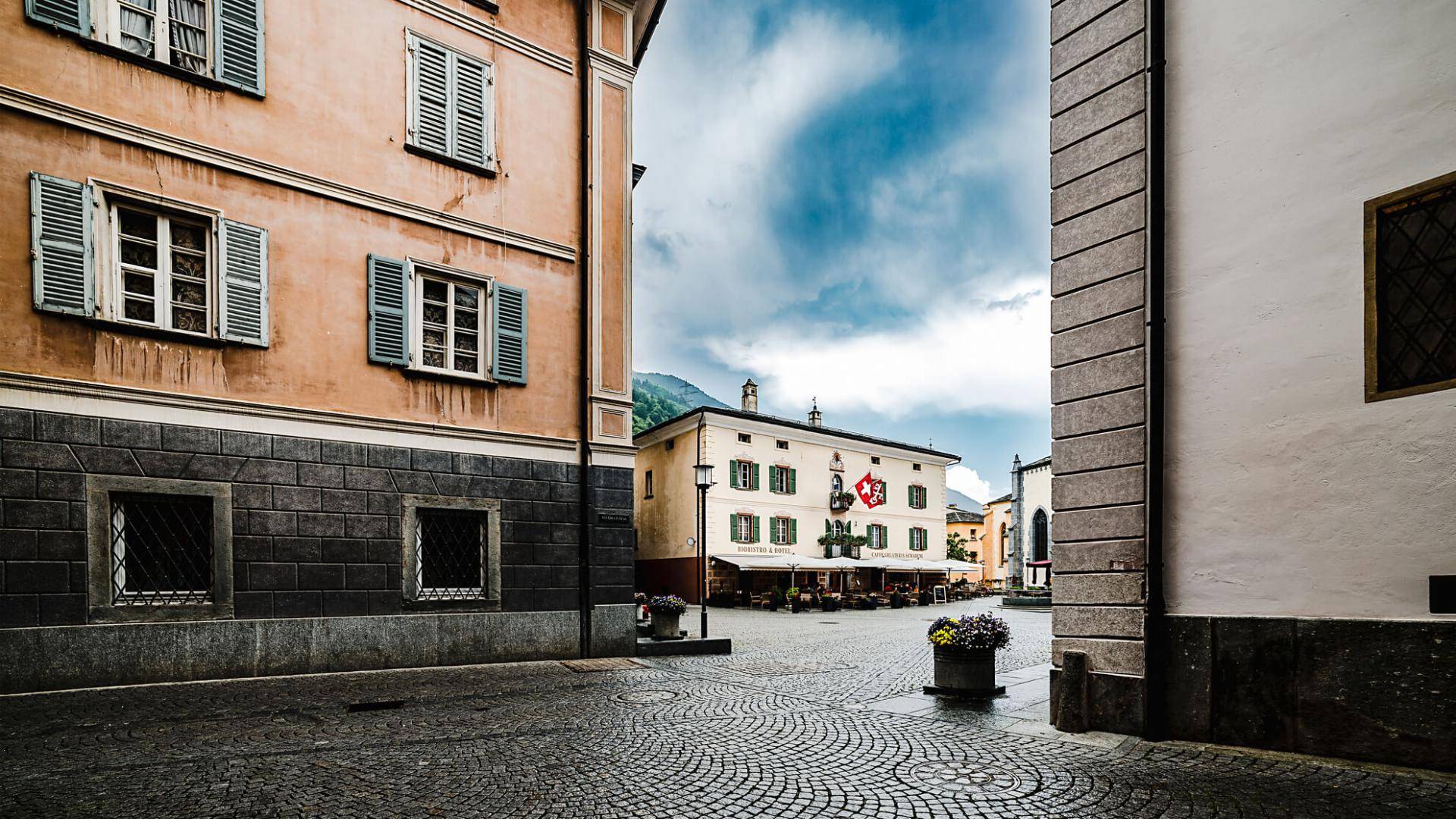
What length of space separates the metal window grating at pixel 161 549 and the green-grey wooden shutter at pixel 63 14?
5700 millimetres

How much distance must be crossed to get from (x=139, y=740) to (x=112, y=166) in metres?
6.97

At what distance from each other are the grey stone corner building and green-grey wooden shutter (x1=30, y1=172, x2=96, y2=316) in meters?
11.1

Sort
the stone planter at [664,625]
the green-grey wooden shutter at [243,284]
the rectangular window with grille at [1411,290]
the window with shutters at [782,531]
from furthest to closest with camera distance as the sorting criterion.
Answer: the window with shutters at [782,531], the stone planter at [664,625], the green-grey wooden shutter at [243,284], the rectangular window with grille at [1411,290]

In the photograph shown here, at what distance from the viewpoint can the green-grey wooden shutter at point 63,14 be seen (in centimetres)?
874

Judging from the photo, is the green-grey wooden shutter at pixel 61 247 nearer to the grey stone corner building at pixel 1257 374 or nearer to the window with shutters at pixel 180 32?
the window with shutters at pixel 180 32

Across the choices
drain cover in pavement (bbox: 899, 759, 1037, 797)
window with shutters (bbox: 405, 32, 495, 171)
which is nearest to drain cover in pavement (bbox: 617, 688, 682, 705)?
drain cover in pavement (bbox: 899, 759, 1037, 797)

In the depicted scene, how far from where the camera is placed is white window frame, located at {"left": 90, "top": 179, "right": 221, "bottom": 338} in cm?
901

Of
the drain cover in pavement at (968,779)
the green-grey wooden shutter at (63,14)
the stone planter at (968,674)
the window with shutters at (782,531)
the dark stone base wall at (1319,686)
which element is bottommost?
the window with shutters at (782,531)

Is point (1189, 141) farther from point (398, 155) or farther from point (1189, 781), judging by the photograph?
point (398, 155)

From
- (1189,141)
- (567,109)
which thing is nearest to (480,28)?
(567,109)

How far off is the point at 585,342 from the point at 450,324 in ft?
7.39

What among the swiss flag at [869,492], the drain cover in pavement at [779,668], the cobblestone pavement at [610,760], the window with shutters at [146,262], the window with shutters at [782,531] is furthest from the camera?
the window with shutters at [782,531]

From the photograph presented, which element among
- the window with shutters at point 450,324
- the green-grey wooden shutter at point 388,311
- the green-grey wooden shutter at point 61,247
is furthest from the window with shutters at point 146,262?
the window with shutters at point 450,324

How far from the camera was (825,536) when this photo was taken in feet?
127
